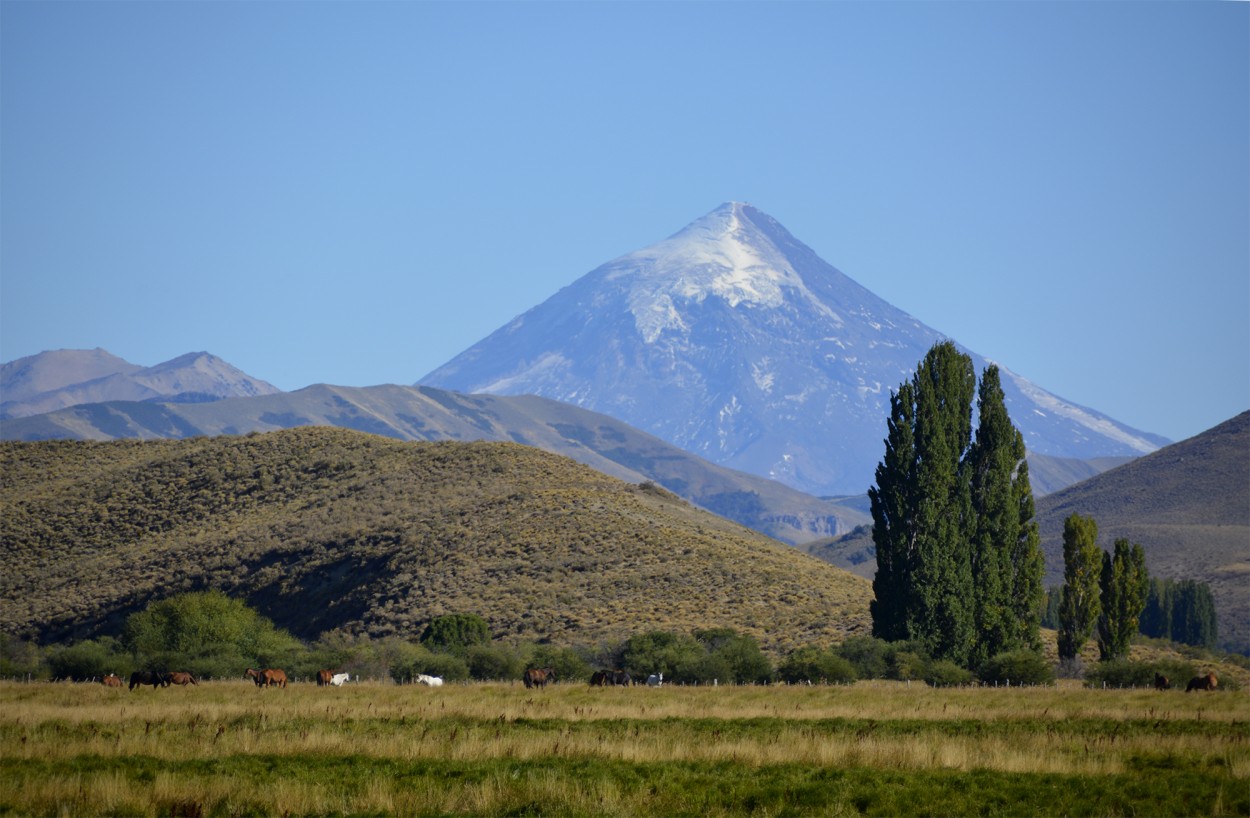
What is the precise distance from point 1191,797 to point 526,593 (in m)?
66.8

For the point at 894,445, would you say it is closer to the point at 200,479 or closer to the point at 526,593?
the point at 526,593

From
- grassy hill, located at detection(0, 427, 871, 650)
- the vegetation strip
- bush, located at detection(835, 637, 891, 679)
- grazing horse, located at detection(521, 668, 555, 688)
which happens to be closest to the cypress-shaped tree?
bush, located at detection(835, 637, 891, 679)

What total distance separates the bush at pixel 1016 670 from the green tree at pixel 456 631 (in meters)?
27.5

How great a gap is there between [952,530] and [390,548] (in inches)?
1809

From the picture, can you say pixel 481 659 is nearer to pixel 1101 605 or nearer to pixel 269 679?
pixel 269 679

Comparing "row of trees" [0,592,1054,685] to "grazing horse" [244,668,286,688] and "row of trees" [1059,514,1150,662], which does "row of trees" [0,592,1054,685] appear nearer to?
"grazing horse" [244,668,286,688]

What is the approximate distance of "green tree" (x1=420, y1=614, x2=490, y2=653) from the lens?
244ft

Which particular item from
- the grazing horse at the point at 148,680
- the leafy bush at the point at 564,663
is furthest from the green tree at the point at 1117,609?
the grazing horse at the point at 148,680

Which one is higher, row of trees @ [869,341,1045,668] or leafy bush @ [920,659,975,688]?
row of trees @ [869,341,1045,668]

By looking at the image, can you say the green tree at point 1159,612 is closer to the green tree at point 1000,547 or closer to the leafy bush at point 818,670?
A: the green tree at point 1000,547

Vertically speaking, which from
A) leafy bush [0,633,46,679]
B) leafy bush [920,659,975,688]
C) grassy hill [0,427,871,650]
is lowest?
leafy bush [0,633,46,679]

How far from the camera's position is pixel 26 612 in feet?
295

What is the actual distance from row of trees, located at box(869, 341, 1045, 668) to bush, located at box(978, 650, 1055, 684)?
244 cm

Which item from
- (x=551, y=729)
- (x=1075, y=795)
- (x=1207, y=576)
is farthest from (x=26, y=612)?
(x=1207, y=576)
